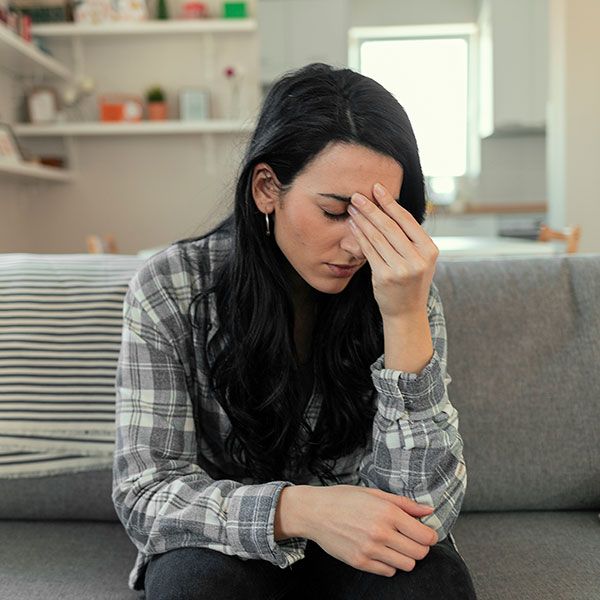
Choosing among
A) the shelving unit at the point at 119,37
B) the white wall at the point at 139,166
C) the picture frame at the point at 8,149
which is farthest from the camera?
the white wall at the point at 139,166

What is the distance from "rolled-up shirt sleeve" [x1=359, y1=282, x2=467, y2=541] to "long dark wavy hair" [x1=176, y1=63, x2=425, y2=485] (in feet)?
0.37

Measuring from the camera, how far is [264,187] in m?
1.15

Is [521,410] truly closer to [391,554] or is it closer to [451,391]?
[451,391]

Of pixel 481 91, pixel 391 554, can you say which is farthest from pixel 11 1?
pixel 391 554

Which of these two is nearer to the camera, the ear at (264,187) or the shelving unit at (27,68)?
the ear at (264,187)

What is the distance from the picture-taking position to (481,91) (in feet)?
20.3

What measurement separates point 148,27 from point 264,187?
12.0 ft

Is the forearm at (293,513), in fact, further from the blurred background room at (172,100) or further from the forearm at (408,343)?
the blurred background room at (172,100)

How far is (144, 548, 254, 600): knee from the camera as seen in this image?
0.95m

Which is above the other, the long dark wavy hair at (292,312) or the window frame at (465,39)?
the window frame at (465,39)

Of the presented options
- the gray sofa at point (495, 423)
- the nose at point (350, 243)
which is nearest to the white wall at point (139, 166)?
the gray sofa at point (495, 423)

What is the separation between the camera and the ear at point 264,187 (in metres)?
1.13

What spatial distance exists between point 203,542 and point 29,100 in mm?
4022

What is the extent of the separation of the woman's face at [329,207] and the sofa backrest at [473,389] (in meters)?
0.40
